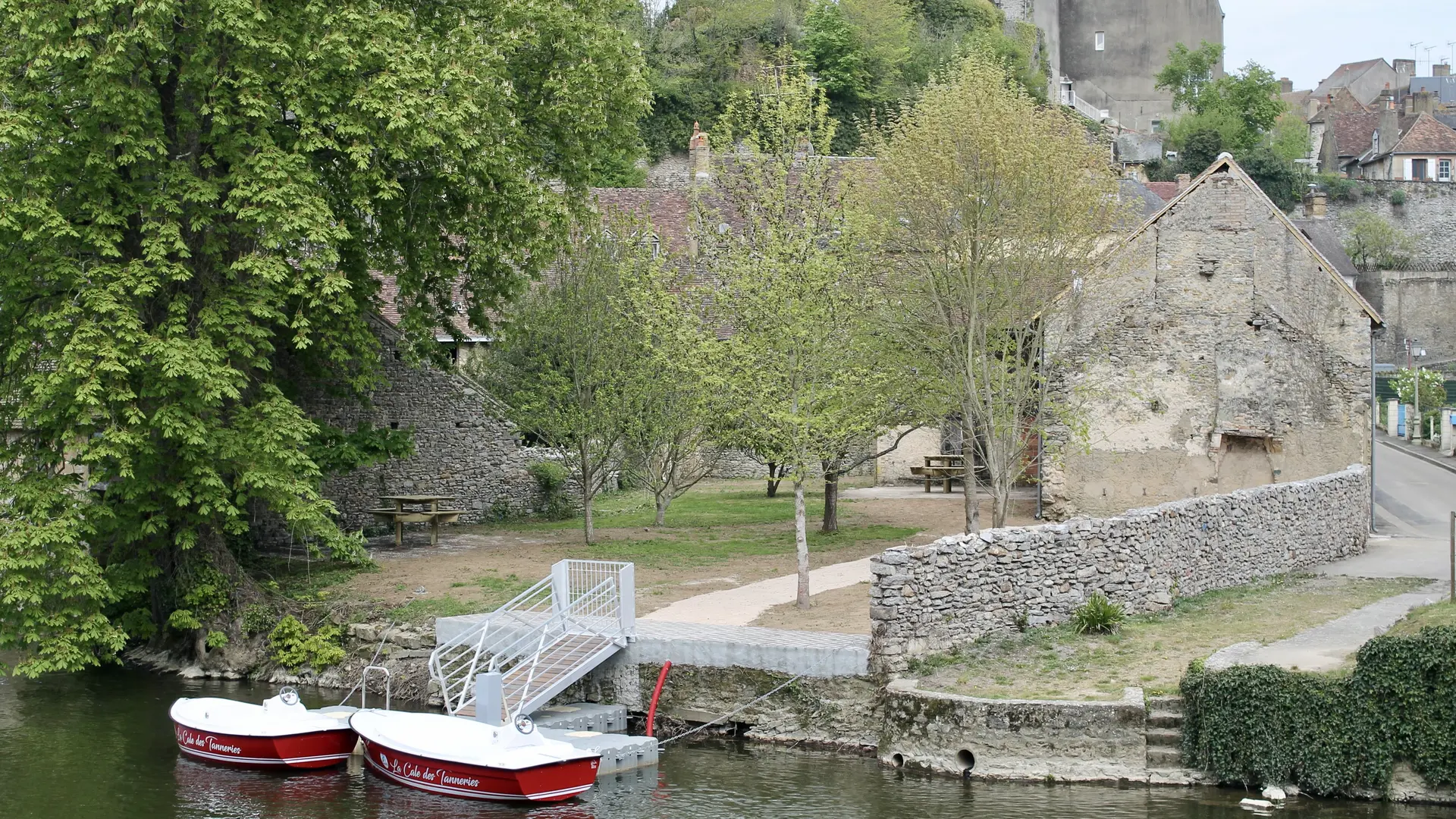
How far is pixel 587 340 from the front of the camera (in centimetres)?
2511

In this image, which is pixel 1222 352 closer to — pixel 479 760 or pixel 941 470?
pixel 941 470

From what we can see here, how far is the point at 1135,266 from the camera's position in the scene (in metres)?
25.3

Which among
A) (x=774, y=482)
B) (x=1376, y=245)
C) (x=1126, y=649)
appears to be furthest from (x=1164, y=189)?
(x=1126, y=649)

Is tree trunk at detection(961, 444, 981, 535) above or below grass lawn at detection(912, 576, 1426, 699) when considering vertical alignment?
above

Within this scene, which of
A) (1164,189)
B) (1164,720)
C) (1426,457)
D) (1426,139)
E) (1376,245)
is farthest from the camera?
(1426,139)

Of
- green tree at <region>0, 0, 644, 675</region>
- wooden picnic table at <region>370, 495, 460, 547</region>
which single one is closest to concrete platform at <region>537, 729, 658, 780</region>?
green tree at <region>0, 0, 644, 675</region>

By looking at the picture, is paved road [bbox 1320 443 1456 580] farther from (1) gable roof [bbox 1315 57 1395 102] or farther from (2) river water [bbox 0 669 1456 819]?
(1) gable roof [bbox 1315 57 1395 102]

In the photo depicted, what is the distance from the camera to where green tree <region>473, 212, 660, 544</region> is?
82.1 feet

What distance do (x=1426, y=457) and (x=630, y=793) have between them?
34.9 m

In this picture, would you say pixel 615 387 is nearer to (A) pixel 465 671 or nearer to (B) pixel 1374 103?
(A) pixel 465 671

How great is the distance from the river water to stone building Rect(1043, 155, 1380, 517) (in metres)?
12.1

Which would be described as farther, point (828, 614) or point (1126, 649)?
point (828, 614)

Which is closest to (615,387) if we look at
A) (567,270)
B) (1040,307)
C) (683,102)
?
(567,270)

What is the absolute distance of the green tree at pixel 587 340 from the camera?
25.0 metres
